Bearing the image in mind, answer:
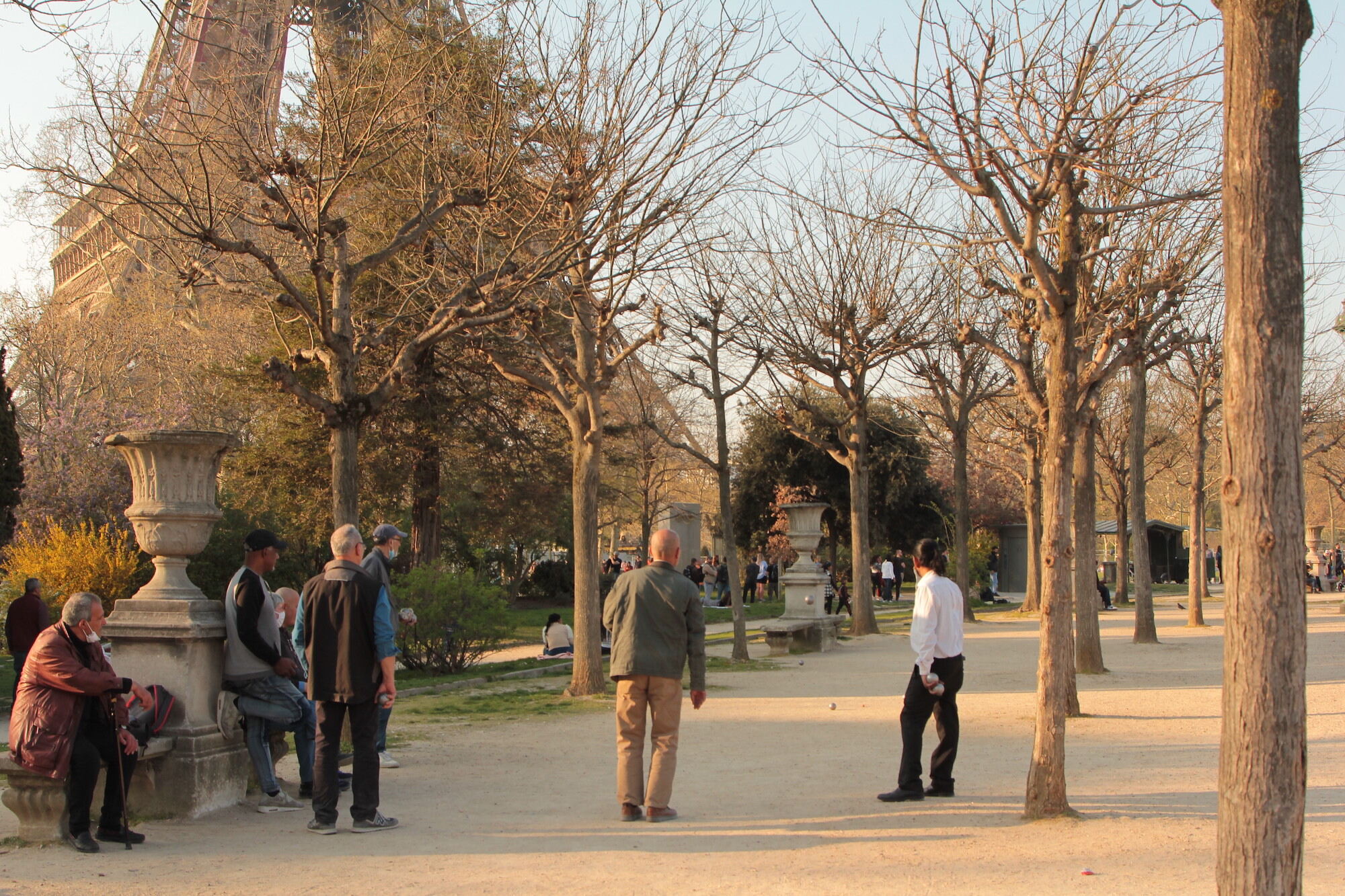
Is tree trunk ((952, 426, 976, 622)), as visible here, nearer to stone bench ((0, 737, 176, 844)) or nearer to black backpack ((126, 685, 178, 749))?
black backpack ((126, 685, 178, 749))

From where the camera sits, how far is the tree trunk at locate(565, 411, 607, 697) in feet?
43.9

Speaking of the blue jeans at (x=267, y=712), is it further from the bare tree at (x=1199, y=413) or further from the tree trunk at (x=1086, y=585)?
the bare tree at (x=1199, y=413)

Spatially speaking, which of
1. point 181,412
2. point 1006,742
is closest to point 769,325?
point 1006,742

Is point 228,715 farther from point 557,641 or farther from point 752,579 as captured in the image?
point 752,579

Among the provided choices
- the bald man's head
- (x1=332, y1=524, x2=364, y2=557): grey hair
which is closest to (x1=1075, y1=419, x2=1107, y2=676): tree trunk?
the bald man's head

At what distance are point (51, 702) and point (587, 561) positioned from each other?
787 centimetres

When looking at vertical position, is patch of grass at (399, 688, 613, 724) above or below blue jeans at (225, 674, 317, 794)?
below

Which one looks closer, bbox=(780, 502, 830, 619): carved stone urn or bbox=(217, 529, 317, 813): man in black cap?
bbox=(217, 529, 317, 813): man in black cap

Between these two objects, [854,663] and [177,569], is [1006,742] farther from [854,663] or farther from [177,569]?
[854,663]

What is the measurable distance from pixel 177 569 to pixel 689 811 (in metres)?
3.64

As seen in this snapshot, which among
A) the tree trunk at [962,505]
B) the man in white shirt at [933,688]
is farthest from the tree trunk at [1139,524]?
the man in white shirt at [933,688]

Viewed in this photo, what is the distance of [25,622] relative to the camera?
12.1 meters

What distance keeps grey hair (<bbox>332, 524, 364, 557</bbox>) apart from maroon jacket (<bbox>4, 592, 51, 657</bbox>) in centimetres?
697

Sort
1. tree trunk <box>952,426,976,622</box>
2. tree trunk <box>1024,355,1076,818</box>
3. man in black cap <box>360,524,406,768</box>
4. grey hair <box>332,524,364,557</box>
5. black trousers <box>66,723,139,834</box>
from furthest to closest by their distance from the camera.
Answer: tree trunk <box>952,426,976,622</box> → man in black cap <box>360,524,406,768</box> → grey hair <box>332,524,364,557</box> → tree trunk <box>1024,355,1076,818</box> → black trousers <box>66,723,139,834</box>
